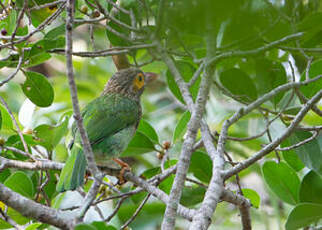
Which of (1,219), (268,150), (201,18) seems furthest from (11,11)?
(201,18)

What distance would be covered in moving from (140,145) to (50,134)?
61 cm

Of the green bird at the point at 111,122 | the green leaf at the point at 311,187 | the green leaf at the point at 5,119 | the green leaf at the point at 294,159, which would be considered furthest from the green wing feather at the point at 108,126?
the green leaf at the point at 311,187

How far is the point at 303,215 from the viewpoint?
104 inches

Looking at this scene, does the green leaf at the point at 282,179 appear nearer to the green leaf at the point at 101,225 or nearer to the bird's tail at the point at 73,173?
the bird's tail at the point at 73,173

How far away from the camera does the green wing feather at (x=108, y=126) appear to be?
340 centimetres

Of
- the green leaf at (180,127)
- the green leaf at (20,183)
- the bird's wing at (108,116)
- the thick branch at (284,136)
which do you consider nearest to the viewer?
the thick branch at (284,136)

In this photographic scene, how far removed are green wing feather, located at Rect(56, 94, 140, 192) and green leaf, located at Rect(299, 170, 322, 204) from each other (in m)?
1.23

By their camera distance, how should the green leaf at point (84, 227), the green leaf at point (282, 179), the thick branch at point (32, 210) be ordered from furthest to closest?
the green leaf at point (282, 179)
the thick branch at point (32, 210)
the green leaf at point (84, 227)

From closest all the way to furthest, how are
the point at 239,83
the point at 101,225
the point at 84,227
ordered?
the point at 84,227 < the point at 101,225 < the point at 239,83

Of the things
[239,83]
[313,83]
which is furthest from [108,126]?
[313,83]

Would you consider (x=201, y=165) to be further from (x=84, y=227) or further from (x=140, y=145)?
(x=84, y=227)

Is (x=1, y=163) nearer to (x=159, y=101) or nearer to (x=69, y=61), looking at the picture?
(x=69, y=61)

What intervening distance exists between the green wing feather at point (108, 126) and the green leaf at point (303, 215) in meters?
1.25

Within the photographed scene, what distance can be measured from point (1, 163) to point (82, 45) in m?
4.85
